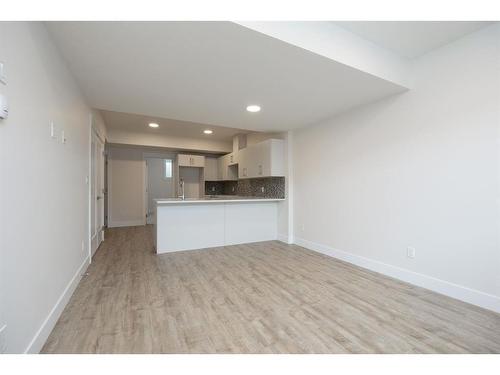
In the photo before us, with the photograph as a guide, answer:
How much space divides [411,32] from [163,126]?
467cm

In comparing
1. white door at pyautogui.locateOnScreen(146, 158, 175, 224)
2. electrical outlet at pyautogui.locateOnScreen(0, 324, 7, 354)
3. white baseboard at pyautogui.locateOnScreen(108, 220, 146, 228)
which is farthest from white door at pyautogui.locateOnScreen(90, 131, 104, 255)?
white door at pyautogui.locateOnScreen(146, 158, 175, 224)

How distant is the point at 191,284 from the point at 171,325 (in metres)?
0.82

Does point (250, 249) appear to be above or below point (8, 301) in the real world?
below

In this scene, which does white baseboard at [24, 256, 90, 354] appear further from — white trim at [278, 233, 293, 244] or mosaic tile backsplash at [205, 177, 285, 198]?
mosaic tile backsplash at [205, 177, 285, 198]

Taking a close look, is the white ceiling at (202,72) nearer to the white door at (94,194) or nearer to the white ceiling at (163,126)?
the white door at (94,194)

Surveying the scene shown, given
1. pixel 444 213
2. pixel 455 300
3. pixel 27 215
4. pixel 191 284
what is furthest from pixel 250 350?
pixel 444 213

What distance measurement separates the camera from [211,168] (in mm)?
7441

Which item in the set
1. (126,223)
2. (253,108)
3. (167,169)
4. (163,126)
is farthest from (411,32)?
(126,223)

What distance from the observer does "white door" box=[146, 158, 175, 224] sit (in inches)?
294

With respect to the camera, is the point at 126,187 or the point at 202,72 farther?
the point at 126,187

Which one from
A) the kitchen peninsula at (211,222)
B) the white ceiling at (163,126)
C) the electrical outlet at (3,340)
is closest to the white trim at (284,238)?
the kitchen peninsula at (211,222)

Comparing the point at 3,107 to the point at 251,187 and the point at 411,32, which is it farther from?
the point at 251,187

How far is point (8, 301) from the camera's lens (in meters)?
1.20
